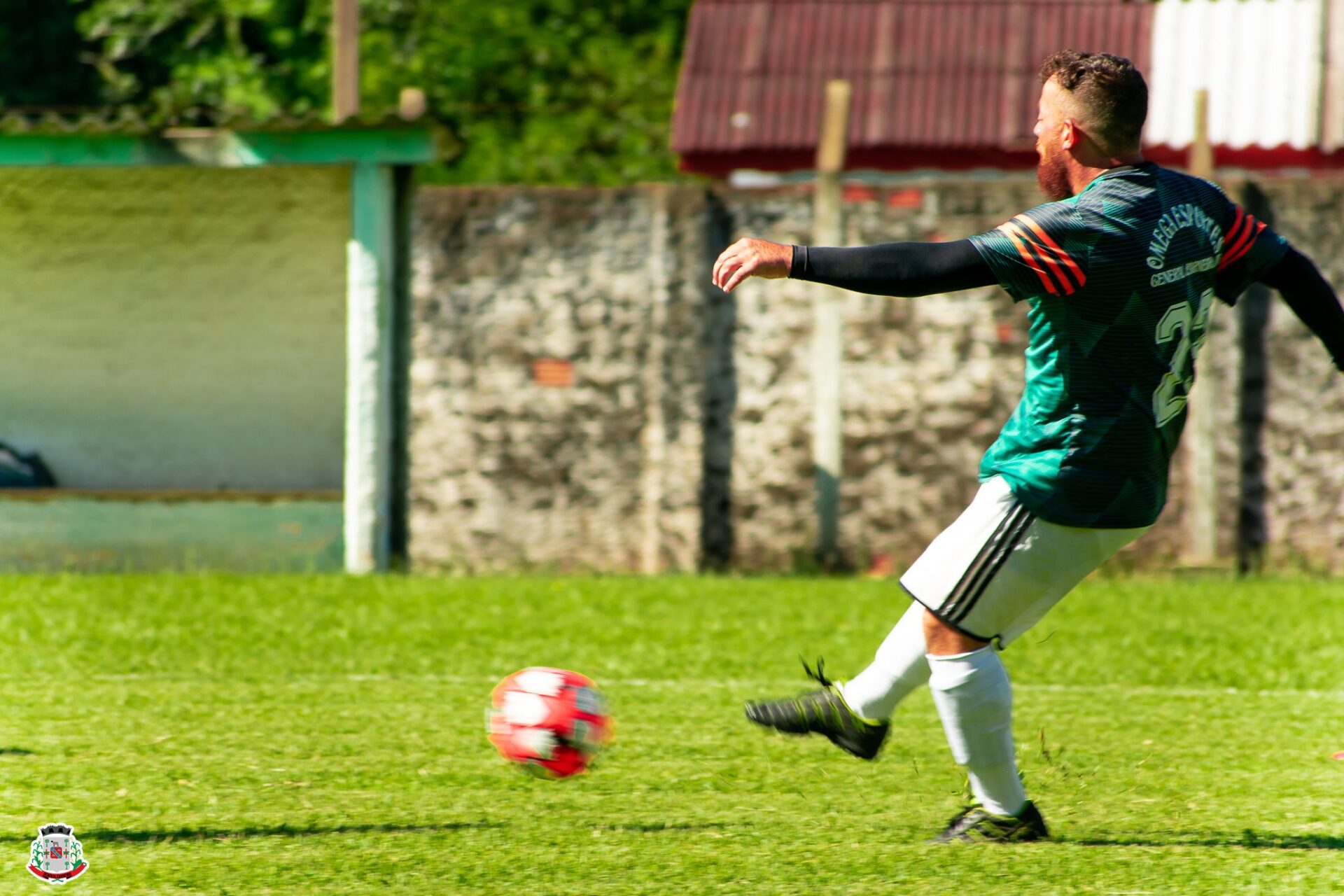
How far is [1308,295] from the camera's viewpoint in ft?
14.5

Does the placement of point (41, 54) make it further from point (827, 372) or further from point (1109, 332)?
point (1109, 332)

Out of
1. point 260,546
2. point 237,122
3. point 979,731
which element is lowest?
point 260,546

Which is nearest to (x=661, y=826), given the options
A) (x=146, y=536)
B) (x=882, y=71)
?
(x=146, y=536)

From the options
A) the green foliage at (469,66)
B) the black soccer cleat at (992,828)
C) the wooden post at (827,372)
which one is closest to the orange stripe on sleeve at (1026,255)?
the black soccer cleat at (992,828)

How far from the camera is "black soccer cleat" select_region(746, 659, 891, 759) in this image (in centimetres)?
454

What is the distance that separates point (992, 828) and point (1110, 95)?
188 cm

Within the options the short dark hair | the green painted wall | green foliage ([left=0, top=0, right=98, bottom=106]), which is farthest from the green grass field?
green foliage ([left=0, top=0, right=98, bottom=106])

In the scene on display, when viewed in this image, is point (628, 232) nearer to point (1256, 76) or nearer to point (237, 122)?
point (237, 122)

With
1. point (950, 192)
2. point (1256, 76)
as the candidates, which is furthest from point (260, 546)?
point (1256, 76)

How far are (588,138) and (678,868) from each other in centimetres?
1819

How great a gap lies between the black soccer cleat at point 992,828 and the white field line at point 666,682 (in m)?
2.56

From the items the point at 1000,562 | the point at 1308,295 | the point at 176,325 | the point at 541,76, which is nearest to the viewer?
the point at 1000,562

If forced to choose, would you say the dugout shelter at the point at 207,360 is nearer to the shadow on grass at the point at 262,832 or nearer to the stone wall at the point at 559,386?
the stone wall at the point at 559,386

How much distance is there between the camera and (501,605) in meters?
9.07
